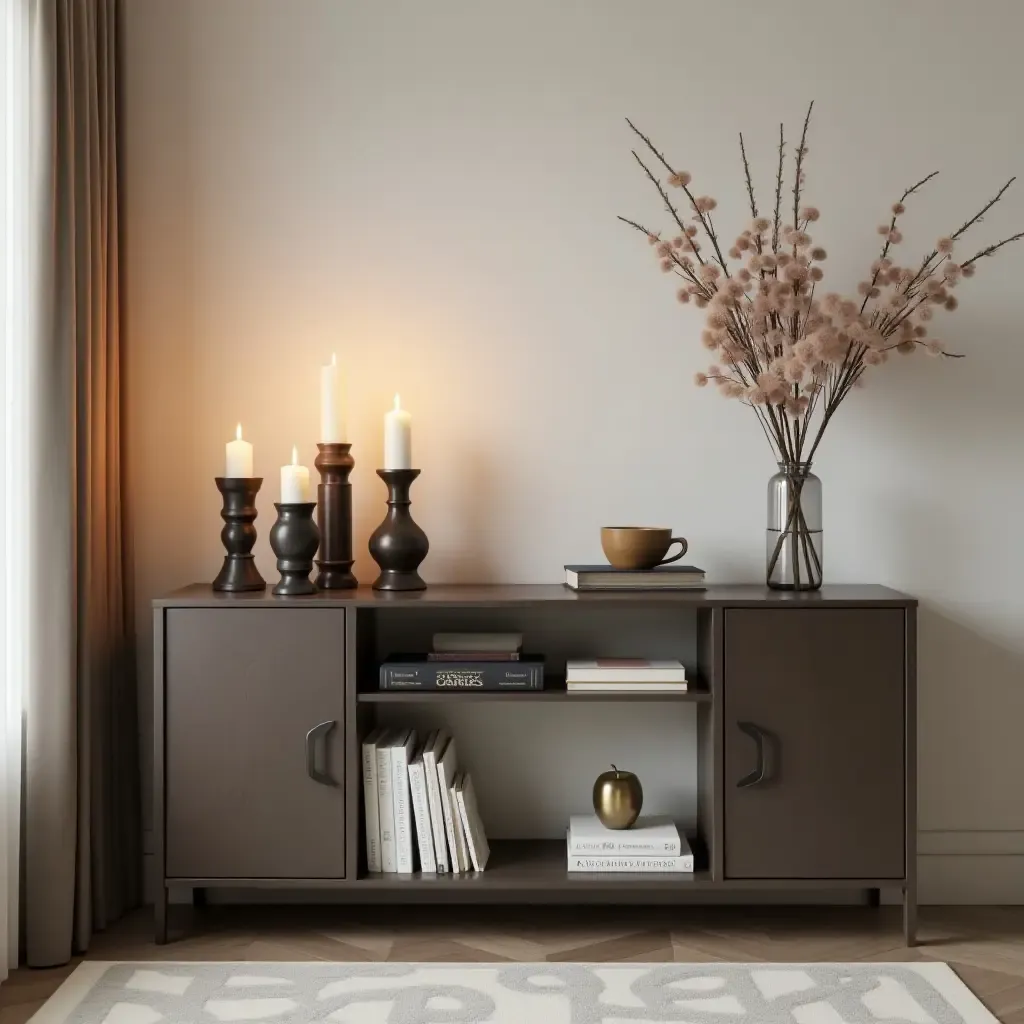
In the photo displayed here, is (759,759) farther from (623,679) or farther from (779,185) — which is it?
(779,185)

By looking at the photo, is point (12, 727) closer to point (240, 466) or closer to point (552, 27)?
point (240, 466)

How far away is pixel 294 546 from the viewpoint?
2.44m

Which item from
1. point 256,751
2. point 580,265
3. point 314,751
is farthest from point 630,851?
point 580,265

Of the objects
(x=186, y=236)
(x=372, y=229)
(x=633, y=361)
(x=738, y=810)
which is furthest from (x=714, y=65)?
(x=738, y=810)

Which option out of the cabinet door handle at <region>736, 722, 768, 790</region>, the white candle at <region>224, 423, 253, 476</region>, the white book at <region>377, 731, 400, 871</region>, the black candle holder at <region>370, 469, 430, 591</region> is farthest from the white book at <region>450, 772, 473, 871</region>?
the white candle at <region>224, 423, 253, 476</region>

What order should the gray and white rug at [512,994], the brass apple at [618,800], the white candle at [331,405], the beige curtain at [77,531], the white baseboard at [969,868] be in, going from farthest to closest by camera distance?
the white baseboard at [969,868] < the white candle at [331,405] < the brass apple at [618,800] < the beige curtain at [77,531] < the gray and white rug at [512,994]

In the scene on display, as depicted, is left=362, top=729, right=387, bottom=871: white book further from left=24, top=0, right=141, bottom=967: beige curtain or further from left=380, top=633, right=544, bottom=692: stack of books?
left=24, top=0, right=141, bottom=967: beige curtain

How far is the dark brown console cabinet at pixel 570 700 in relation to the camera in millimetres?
2348

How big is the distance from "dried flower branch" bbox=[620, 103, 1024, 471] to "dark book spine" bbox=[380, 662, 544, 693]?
0.72 metres

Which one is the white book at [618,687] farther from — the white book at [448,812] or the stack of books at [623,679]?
the white book at [448,812]

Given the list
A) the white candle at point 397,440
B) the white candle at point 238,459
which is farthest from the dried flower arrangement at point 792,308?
the white candle at point 238,459

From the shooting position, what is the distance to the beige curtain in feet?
7.40

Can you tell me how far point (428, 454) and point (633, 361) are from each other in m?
0.53

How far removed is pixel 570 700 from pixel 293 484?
2.43ft
